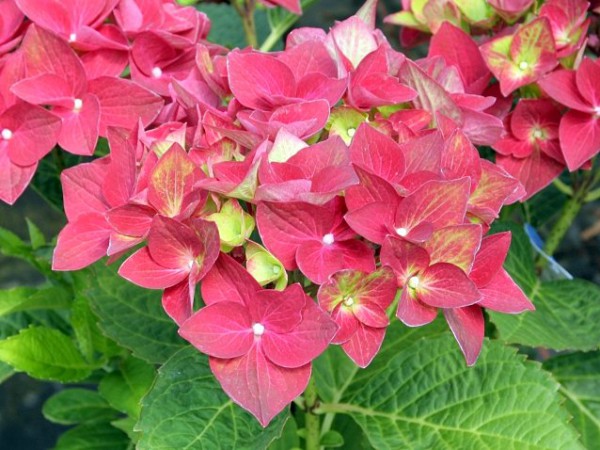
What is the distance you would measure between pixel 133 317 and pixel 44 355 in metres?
0.10

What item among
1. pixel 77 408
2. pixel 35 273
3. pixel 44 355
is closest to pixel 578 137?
pixel 44 355

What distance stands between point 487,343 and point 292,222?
314 millimetres

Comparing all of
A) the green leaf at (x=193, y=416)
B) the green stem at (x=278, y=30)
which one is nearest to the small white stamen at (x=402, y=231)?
the green leaf at (x=193, y=416)

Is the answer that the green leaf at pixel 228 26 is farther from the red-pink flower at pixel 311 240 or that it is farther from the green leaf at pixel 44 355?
the red-pink flower at pixel 311 240

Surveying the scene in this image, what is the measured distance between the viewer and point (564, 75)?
0.91m

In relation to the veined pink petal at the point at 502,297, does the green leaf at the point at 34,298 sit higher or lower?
lower

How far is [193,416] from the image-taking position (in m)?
0.79

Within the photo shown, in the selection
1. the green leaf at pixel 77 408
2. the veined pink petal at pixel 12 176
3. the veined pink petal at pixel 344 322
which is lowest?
the green leaf at pixel 77 408

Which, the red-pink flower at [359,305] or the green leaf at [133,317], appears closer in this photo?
the red-pink flower at [359,305]

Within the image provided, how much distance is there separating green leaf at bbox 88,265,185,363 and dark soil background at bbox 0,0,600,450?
4.15 ft

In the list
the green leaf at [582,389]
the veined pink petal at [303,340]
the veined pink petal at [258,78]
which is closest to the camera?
the veined pink petal at [303,340]

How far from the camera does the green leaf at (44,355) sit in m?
0.91

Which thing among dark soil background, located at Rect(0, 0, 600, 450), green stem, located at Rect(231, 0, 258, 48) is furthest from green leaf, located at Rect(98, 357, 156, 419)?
dark soil background, located at Rect(0, 0, 600, 450)

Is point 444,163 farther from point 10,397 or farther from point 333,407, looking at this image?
point 10,397
